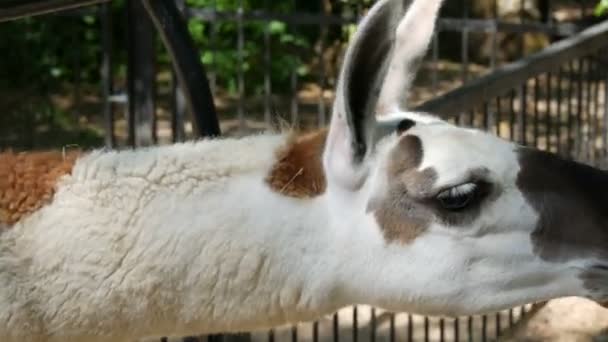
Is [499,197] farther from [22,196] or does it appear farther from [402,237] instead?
[22,196]

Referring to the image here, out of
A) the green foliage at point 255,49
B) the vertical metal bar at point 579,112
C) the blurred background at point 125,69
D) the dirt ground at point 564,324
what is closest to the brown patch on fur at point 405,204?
the dirt ground at point 564,324

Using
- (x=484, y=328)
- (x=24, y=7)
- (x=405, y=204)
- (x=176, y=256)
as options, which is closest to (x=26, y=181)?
(x=176, y=256)

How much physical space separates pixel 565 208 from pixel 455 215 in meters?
0.26

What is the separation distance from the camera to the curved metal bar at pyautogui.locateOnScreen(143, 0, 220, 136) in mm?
3252

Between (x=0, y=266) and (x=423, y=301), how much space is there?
1.00 metres

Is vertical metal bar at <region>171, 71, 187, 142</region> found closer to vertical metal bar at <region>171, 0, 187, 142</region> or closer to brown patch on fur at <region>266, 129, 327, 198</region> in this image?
vertical metal bar at <region>171, 0, 187, 142</region>

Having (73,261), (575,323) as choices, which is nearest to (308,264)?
(73,261)

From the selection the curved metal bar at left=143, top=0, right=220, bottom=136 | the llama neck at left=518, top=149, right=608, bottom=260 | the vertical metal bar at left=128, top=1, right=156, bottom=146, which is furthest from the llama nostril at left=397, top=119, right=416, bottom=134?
the vertical metal bar at left=128, top=1, right=156, bottom=146

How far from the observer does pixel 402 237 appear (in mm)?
2600

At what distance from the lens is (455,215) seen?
2.58 metres

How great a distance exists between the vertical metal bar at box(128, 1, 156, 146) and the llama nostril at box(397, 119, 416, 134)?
1556 mm

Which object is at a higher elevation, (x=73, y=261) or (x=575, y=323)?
(x=73, y=261)

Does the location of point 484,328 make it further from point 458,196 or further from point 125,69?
point 125,69

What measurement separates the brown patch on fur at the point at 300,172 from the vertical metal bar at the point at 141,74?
147cm
